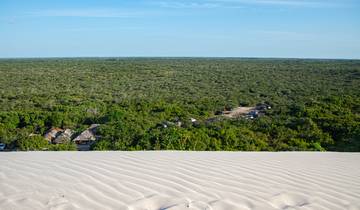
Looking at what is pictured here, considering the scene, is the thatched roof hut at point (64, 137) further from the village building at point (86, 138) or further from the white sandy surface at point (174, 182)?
the white sandy surface at point (174, 182)

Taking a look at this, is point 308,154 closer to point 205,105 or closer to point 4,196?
point 4,196

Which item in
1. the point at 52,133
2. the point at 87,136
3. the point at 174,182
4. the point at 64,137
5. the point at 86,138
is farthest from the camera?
the point at 52,133

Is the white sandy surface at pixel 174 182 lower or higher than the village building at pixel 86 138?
higher

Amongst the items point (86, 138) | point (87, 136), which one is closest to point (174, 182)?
point (86, 138)

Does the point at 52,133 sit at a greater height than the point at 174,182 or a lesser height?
lesser

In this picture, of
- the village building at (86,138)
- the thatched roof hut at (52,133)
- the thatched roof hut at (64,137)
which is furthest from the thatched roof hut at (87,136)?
the thatched roof hut at (52,133)

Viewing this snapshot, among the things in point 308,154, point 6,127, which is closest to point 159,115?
point 6,127

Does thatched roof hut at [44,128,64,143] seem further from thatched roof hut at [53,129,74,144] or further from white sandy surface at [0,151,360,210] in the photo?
white sandy surface at [0,151,360,210]

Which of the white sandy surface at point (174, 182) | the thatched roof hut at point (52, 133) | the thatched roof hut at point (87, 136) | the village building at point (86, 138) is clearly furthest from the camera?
the thatched roof hut at point (52, 133)

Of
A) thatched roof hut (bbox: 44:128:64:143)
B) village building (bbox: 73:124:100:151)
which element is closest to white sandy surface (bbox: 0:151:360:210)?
village building (bbox: 73:124:100:151)

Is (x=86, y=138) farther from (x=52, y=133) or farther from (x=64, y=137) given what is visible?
(x=52, y=133)
